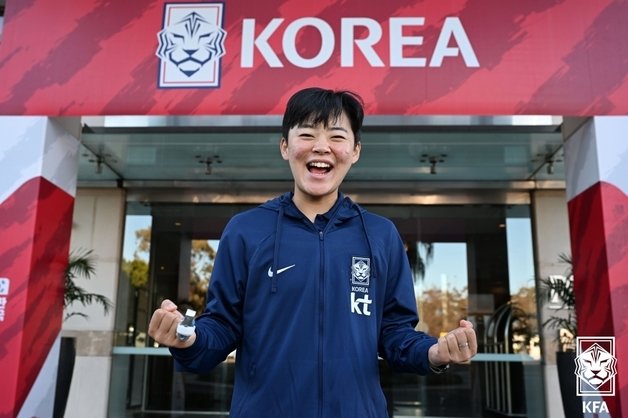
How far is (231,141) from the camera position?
6.64m

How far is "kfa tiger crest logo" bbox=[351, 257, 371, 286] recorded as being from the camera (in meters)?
1.64

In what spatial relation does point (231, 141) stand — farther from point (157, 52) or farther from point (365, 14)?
point (365, 14)

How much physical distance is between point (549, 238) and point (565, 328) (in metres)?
1.43

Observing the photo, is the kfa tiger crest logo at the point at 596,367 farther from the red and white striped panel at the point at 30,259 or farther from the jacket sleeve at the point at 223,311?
the red and white striped panel at the point at 30,259

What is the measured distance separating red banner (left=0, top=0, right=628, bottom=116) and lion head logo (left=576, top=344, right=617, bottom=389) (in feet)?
6.16

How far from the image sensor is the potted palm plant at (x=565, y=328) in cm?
532

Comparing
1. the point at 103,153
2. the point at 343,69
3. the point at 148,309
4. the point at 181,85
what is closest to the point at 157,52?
the point at 181,85

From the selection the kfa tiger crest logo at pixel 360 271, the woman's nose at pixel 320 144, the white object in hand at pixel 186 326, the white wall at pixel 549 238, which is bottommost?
the white object in hand at pixel 186 326

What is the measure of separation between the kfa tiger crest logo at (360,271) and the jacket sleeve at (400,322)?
0.11m

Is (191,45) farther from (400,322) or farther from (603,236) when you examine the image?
(400,322)

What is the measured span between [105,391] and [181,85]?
15.7ft

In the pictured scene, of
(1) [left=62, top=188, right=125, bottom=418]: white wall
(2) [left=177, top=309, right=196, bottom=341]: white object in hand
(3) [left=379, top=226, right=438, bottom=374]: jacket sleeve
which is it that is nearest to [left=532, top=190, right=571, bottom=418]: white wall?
(1) [left=62, top=188, right=125, bottom=418]: white wall

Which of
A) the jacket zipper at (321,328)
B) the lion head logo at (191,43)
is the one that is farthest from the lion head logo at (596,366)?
the lion head logo at (191,43)

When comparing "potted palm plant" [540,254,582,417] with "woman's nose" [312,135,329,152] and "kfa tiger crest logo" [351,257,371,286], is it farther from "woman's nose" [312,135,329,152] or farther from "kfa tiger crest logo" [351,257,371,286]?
"woman's nose" [312,135,329,152]
